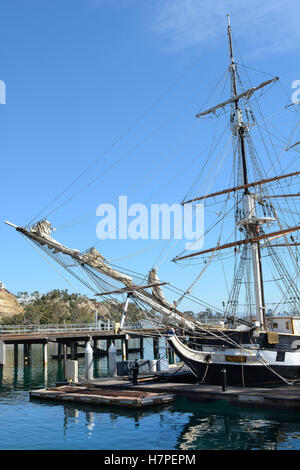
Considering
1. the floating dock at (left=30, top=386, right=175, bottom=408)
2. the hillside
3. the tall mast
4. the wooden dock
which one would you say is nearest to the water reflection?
the wooden dock

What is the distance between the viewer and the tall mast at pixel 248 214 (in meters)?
29.3

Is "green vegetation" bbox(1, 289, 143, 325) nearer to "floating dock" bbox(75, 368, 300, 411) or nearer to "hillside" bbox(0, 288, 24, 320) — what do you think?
"hillside" bbox(0, 288, 24, 320)

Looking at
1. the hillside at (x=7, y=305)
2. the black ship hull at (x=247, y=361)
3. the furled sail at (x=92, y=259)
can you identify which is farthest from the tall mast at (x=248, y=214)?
the hillside at (x=7, y=305)

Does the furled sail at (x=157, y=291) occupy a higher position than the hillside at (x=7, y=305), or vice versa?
the furled sail at (x=157, y=291)

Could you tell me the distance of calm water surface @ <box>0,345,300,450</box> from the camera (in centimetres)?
1577

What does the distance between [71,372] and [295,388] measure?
13363mm

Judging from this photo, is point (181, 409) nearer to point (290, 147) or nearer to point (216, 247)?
point (216, 247)

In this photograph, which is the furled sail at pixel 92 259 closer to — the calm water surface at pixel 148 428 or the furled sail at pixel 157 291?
the furled sail at pixel 157 291

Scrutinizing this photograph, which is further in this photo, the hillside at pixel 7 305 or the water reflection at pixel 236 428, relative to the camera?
the hillside at pixel 7 305

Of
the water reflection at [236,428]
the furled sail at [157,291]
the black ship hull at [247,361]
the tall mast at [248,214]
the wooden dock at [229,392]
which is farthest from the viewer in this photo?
the tall mast at [248,214]

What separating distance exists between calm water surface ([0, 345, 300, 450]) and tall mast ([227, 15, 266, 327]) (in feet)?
30.2

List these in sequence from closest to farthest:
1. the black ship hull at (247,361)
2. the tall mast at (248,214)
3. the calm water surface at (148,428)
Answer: the calm water surface at (148,428), the black ship hull at (247,361), the tall mast at (248,214)

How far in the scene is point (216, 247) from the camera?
103 feet

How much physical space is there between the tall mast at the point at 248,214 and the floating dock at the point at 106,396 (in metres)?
8.92
